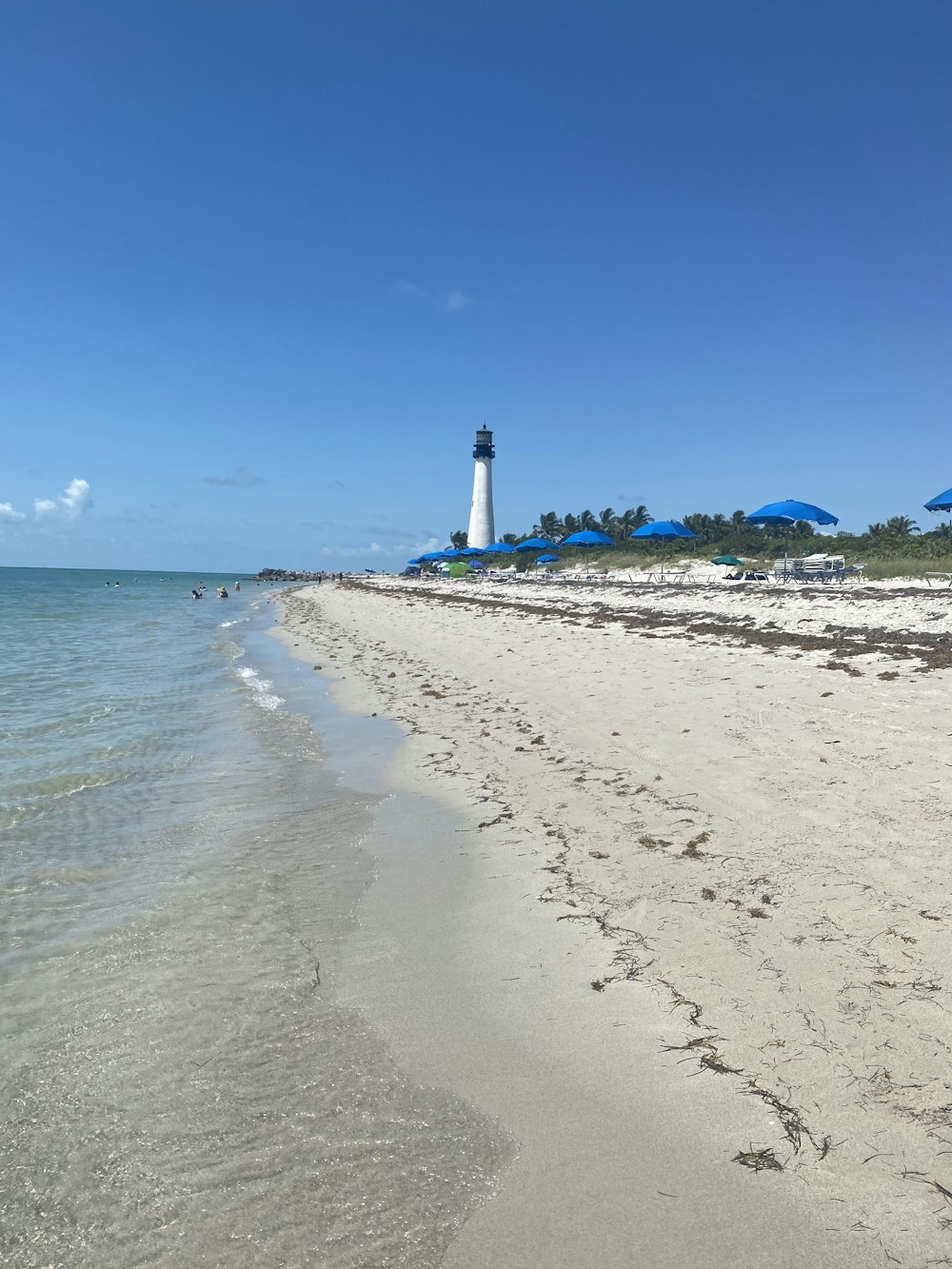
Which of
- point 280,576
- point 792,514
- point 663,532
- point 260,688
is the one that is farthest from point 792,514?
point 280,576

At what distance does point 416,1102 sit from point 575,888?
6.94ft

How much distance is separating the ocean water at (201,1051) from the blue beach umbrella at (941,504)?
28.0 metres

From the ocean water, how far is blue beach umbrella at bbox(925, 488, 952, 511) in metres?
28.0

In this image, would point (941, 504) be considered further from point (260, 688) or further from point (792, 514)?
Answer: point (260, 688)

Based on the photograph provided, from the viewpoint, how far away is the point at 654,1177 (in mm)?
2486

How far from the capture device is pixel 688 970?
3713mm

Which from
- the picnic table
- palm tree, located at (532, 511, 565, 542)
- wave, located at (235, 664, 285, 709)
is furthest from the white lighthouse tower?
wave, located at (235, 664, 285, 709)

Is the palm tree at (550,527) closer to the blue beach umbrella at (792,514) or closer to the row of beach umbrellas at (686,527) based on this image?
the row of beach umbrellas at (686,527)

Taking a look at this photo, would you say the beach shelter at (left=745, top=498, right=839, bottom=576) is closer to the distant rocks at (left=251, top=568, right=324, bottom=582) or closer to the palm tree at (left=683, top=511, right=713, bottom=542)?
the palm tree at (left=683, top=511, right=713, bottom=542)

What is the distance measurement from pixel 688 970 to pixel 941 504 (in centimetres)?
2956

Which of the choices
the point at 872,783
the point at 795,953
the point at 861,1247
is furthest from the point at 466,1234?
the point at 872,783

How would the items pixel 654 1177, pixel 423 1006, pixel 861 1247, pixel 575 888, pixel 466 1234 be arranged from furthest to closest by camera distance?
pixel 575 888 → pixel 423 1006 → pixel 654 1177 → pixel 466 1234 → pixel 861 1247

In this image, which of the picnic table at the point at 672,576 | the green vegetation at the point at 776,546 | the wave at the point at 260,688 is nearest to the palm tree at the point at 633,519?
the green vegetation at the point at 776,546

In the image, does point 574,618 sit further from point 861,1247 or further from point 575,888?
point 861,1247
